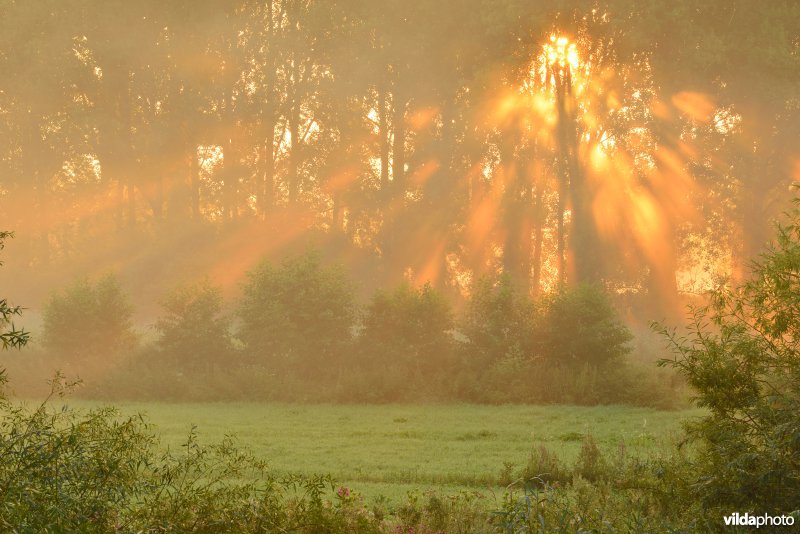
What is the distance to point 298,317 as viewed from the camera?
3784 cm

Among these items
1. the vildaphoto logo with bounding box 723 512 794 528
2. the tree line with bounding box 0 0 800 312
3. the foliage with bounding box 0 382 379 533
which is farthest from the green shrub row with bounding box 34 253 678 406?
the foliage with bounding box 0 382 379 533

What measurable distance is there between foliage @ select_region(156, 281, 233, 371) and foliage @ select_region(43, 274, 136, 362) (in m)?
2.35

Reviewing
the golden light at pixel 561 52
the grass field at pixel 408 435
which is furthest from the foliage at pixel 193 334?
the golden light at pixel 561 52

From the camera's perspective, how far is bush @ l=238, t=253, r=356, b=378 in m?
37.0

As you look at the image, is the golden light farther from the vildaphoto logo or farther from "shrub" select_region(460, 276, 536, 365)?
the vildaphoto logo

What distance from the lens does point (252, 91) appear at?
221 feet

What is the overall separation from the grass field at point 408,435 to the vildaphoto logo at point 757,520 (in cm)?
667

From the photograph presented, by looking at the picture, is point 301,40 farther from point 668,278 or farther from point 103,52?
point 668,278

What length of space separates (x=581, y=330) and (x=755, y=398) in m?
24.5

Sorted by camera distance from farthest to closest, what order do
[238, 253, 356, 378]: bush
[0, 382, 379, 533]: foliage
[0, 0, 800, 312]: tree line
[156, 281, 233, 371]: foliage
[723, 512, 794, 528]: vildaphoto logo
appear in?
[0, 0, 800, 312]: tree line
[156, 281, 233, 371]: foliage
[238, 253, 356, 378]: bush
[723, 512, 794, 528]: vildaphoto logo
[0, 382, 379, 533]: foliage

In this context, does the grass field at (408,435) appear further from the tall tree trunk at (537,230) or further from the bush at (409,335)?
the tall tree trunk at (537,230)

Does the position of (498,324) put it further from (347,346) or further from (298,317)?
(298,317)

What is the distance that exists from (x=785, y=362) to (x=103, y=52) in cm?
6410

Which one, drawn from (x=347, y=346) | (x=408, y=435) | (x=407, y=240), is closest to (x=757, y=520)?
(x=408, y=435)
